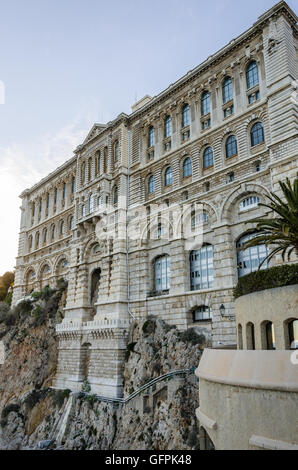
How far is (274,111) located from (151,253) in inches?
549

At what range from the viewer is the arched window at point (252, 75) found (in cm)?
2599

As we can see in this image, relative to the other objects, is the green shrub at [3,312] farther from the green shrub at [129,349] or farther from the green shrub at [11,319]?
the green shrub at [129,349]

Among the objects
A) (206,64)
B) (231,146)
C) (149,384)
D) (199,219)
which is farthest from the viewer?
(206,64)

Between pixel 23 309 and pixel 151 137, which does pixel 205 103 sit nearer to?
pixel 151 137

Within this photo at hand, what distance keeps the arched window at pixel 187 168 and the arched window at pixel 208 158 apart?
4.66 ft

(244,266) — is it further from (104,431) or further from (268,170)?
(104,431)

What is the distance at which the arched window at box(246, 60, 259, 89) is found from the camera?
26.0 m

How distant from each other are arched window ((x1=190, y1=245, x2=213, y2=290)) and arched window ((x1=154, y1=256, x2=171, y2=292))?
2.48 metres

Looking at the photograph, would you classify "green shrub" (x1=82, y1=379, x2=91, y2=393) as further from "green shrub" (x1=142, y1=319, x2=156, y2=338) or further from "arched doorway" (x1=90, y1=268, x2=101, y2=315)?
"green shrub" (x1=142, y1=319, x2=156, y2=338)

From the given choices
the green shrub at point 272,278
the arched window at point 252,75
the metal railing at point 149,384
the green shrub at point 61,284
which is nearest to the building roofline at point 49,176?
the green shrub at point 61,284

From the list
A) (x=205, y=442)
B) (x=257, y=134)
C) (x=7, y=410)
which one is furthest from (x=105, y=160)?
(x=205, y=442)

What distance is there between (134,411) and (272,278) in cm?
1404

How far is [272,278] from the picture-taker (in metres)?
13.7

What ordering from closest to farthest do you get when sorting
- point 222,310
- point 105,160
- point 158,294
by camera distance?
1. point 222,310
2. point 158,294
3. point 105,160
